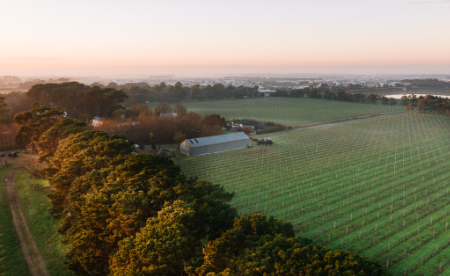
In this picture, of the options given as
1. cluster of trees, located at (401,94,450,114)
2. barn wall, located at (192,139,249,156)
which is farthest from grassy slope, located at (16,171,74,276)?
cluster of trees, located at (401,94,450,114)

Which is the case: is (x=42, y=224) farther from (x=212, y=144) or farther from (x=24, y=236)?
(x=212, y=144)

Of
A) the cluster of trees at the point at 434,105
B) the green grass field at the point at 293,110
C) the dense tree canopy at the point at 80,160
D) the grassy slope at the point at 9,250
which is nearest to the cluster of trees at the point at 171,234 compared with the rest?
the dense tree canopy at the point at 80,160

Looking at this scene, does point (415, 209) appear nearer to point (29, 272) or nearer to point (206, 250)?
point (206, 250)

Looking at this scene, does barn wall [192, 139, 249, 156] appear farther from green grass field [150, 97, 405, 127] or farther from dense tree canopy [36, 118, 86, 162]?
green grass field [150, 97, 405, 127]

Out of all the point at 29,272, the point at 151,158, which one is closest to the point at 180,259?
the point at 151,158

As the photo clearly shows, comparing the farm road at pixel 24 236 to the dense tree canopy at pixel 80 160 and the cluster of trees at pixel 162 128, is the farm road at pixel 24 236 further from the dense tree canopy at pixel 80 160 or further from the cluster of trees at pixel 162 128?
the cluster of trees at pixel 162 128

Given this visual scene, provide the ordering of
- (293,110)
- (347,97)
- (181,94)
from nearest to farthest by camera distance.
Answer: (293,110) < (347,97) < (181,94)

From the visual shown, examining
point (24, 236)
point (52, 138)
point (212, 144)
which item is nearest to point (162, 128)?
point (212, 144)
